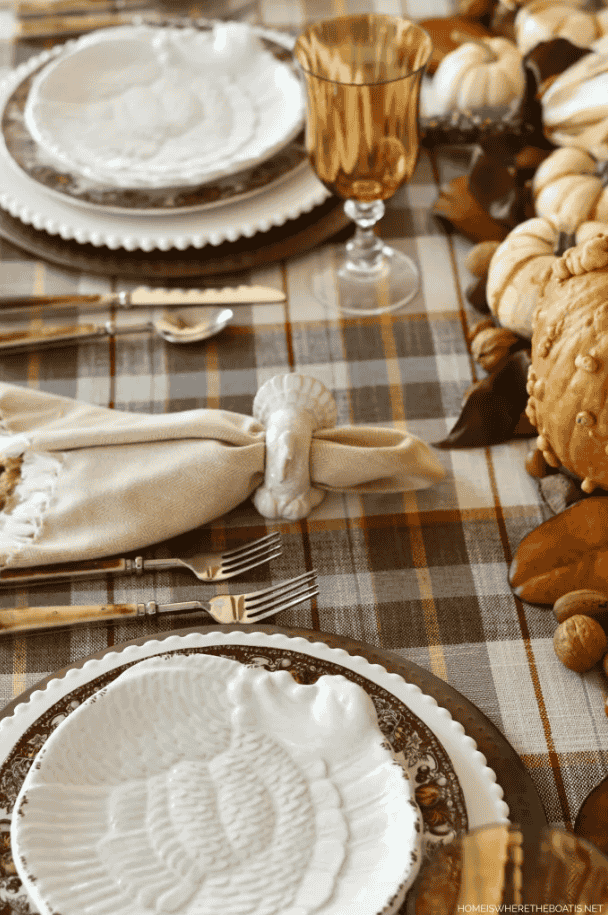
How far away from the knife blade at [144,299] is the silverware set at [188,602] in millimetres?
336

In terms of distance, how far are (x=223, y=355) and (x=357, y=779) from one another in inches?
22.1

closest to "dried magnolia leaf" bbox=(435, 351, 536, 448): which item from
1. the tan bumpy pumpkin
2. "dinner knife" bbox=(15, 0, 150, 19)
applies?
the tan bumpy pumpkin

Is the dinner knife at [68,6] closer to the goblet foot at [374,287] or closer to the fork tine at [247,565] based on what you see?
the goblet foot at [374,287]

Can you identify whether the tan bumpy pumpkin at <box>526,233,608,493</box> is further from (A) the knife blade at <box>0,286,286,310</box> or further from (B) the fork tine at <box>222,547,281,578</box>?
(A) the knife blade at <box>0,286,286,310</box>

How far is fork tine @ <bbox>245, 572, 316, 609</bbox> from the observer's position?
79 centimetres

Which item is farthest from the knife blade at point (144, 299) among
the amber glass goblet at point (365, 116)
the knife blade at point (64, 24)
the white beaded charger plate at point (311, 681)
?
the knife blade at point (64, 24)

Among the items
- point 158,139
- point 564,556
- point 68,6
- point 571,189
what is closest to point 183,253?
point 158,139

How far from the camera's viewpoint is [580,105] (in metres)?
A: 1.14

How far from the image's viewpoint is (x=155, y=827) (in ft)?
1.87

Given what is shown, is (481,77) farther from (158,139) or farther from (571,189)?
(158,139)

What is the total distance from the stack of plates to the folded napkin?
0.32 meters

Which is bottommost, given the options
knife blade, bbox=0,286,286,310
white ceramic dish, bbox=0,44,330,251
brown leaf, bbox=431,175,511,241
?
knife blade, bbox=0,286,286,310

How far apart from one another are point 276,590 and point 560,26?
94cm

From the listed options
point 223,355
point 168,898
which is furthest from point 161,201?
point 168,898
